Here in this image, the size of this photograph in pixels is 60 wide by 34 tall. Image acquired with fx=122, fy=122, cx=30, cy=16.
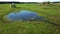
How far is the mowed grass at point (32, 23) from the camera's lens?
2.46m

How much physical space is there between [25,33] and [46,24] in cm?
49

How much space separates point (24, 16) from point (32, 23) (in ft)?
0.78

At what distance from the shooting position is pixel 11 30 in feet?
8.08

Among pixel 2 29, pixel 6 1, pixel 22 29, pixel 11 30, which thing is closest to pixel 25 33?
pixel 22 29

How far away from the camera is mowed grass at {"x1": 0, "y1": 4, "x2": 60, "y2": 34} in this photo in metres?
2.46

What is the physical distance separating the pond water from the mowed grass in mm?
70

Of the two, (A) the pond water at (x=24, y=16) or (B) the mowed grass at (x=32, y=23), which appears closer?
(B) the mowed grass at (x=32, y=23)

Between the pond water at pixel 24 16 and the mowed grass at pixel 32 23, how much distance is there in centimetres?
7

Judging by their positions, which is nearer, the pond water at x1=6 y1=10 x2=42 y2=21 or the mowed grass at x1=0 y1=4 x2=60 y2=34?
the mowed grass at x1=0 y1=4 x2=60 y2=34

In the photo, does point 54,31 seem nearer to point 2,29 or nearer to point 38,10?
point 38,10

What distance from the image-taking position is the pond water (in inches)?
102

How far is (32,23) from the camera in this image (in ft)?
8.38

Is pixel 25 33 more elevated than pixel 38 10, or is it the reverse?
pixel 38 10

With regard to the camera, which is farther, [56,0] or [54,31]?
[56,0]
